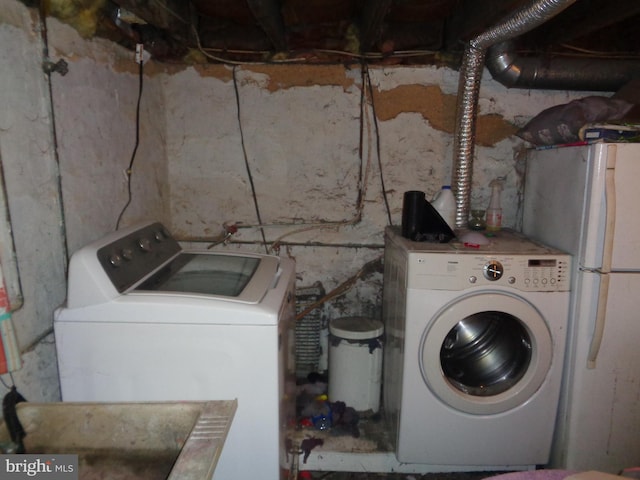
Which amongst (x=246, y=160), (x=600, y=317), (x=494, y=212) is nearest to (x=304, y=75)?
(x=246, y=160)

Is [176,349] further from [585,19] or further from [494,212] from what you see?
[585,19]

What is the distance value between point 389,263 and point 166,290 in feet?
4.15

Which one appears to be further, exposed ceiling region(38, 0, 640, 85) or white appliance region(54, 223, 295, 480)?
exposed ceiling region(38, 0, 640, 85)

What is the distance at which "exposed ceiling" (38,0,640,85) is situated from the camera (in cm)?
192

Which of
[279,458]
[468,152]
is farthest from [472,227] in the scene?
[279,458]

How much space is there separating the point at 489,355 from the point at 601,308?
0.53 meters

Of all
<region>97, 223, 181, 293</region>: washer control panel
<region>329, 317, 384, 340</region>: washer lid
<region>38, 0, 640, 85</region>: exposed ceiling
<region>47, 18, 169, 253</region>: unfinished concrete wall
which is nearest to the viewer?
<region>97, 223, 181, 293</region>: washer control panel

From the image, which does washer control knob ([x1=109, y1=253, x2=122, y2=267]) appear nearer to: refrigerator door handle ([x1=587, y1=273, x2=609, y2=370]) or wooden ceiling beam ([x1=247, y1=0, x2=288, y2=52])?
wooden ceiling beam ([x1=247, y1=0, x2=288, y2=52])

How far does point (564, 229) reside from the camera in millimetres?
1832

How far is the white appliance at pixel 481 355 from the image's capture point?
1720 millimetres

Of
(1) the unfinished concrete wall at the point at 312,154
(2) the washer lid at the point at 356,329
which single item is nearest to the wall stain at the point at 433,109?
(1) the unfinished concrete wall at the point at 312,154

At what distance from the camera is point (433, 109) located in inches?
94.8

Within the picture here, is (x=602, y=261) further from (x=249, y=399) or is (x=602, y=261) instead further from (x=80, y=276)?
(x=80, y=276)

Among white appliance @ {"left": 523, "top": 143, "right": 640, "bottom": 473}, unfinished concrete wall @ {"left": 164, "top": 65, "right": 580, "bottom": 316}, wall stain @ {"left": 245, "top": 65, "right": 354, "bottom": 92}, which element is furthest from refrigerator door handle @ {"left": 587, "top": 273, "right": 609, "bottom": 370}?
wall stain @ {"left": 245, "top": 65, "right": 354, "bottom": 92}
